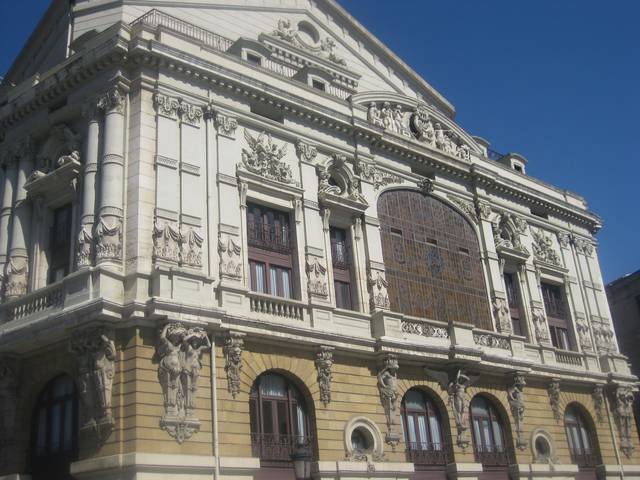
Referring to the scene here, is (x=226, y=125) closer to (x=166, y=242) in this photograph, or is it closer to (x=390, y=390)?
(x=166, y=242)

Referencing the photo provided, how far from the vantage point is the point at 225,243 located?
85.3 feet

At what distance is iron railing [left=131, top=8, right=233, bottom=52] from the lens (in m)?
30.1

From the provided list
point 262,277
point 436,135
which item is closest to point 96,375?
point 262,277

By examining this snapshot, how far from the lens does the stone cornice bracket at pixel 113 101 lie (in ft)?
85.8

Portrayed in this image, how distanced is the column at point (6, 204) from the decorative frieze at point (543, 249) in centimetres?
2517

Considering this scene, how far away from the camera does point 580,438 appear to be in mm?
36438

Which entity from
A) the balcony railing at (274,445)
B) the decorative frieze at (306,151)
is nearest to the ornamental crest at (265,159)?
the decorative frieze at (306,151)

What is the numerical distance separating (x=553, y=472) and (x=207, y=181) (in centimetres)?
1975

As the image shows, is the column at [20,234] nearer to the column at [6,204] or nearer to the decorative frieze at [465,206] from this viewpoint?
the column at [6,204]

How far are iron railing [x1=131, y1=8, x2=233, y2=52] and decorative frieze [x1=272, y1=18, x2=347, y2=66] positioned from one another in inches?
130

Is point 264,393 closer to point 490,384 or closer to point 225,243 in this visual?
point 225,243

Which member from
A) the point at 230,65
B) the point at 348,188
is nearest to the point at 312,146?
the point at 348,188

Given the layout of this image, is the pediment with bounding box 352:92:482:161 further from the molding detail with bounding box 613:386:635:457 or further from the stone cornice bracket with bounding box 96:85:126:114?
the molding detail with bounding box 613:386:635:457

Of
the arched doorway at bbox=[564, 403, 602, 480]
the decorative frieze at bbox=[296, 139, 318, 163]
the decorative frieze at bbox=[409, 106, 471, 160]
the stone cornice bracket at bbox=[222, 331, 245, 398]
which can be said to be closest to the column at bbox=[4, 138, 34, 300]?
the stone cornice bracket at bbox=[222, 331, 245, 398]
